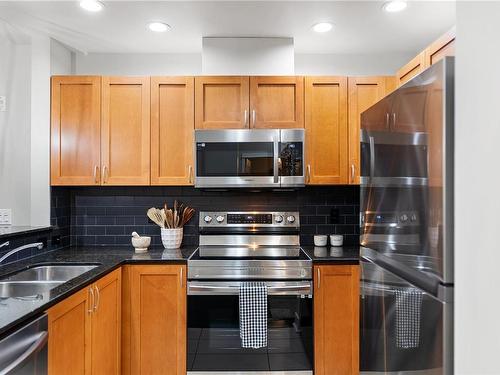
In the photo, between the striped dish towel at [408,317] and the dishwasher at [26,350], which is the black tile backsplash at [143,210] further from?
the striped dish towel at [408,317]

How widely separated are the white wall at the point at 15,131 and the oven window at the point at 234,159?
126cm

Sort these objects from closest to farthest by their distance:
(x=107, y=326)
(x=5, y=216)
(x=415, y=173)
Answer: (x=415, y=173)
(x=107, y=326)
(x=5, y=216)

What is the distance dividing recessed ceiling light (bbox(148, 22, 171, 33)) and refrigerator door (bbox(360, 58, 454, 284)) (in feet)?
5.44

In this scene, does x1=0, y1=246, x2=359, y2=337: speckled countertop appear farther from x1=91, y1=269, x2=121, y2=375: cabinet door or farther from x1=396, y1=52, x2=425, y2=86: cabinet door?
x1=396, y1=52, x2=425, y2=86: cabinet door

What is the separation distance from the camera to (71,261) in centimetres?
245

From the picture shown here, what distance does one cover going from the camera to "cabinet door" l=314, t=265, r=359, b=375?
2.51 m

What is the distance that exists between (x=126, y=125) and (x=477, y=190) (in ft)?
8.16

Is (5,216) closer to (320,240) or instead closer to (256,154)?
(256,154)

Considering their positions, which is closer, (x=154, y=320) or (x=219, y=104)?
(x=154, y=320)

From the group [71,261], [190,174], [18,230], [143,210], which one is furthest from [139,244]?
[18,230]

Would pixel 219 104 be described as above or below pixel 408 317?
above

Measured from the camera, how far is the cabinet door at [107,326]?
6.81 feet

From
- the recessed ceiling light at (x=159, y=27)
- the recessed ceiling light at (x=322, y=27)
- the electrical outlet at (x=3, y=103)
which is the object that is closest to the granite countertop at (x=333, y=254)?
the recessed ceiling light at (x=322, y=27)

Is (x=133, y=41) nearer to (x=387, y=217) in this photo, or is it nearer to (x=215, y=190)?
(x=215, y=190)
